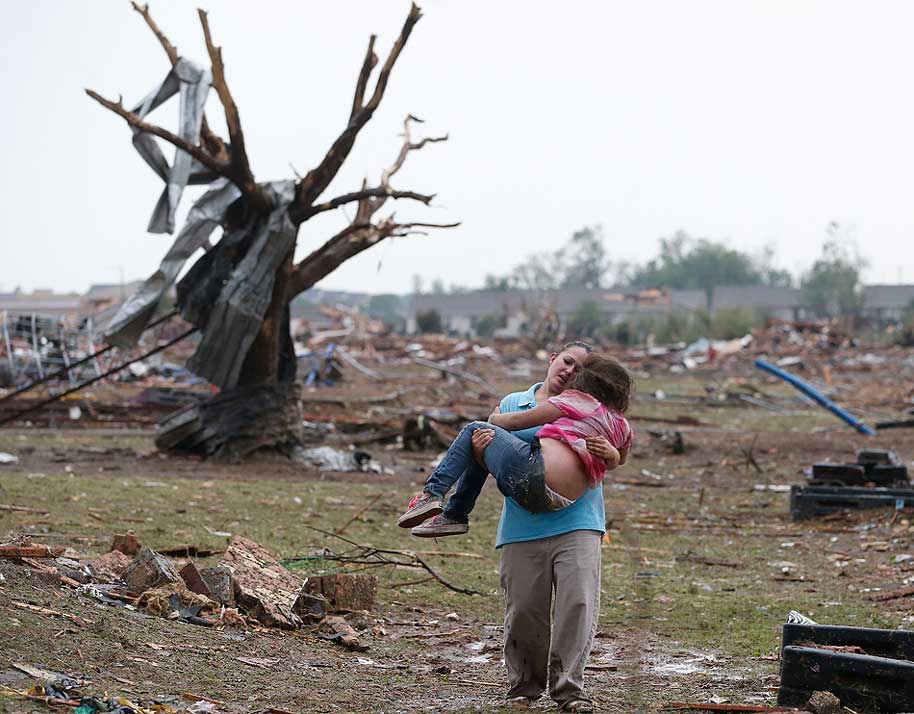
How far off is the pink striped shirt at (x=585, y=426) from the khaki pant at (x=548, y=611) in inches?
13.4

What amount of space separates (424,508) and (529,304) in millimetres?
94147

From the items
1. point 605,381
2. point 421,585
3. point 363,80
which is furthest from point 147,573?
point 363,80

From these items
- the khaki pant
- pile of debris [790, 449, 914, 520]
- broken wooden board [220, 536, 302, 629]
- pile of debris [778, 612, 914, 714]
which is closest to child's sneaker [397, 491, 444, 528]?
the khaki pant

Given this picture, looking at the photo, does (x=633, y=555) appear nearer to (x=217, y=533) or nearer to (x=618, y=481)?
(x=217, y=533)

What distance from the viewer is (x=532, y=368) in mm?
52656

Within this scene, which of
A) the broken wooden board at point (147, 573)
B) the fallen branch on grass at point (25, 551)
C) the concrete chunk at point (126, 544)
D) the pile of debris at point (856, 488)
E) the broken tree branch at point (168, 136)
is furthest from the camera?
the broken tree branch at point (168, 136)

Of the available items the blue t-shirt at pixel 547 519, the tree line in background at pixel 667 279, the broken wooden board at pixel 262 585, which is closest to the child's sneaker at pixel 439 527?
the blue t-shirt at pixel 547 519

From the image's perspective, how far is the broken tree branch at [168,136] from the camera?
1482 centimetres

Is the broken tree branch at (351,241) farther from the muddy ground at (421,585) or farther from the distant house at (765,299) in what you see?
the distant house at (765,299)

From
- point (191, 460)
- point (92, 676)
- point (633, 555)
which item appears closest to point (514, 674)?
point (92, 676)

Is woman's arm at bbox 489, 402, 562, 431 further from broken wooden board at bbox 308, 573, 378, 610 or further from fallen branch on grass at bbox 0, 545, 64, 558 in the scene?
fallen branch on grass at bbox 0, 545, 64, 558

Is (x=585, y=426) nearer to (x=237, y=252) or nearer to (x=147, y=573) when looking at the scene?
(x=147, y=573)

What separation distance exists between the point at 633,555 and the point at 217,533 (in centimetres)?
370

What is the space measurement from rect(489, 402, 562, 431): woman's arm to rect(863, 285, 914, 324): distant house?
95.7 metres
